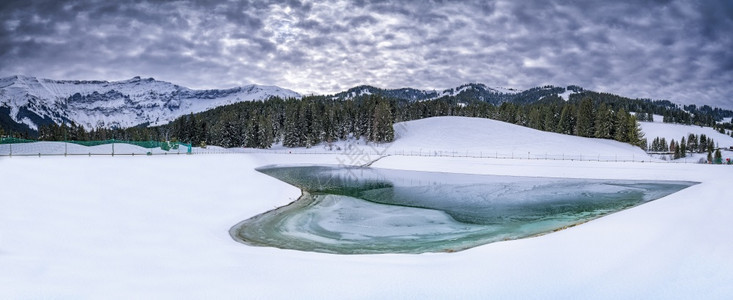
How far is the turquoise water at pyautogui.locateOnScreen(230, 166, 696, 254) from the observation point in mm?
14109

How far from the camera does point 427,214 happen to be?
19.9m

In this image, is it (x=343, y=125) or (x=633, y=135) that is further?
(x=343, y=125)

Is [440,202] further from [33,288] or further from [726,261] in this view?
[33,288]

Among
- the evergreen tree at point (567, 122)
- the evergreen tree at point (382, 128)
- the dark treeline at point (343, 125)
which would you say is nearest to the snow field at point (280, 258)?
the evergreen tree at point (382, 128)

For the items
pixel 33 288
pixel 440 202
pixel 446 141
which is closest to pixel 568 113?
pixel 446 141

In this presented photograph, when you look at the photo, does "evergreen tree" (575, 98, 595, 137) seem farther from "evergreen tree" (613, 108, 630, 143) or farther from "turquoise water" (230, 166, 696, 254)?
"turquoise water" (230, 166, 696, 254)

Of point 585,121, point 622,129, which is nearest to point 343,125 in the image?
point 585,121

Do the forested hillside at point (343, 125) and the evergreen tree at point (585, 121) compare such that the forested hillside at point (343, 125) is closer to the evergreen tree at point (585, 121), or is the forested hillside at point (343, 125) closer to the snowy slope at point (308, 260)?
the evergreen tree at point (585, 121)

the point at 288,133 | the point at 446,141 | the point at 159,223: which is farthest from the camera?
the point at 288,133

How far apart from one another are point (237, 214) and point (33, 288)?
12.5 m

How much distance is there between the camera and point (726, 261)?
6.82 meters

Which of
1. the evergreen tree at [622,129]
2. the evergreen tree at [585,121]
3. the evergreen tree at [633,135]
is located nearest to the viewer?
the evergreen tree at [633,135]

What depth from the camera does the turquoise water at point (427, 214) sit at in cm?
1411

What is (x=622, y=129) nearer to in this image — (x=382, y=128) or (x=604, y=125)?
(x=604, y=125)
